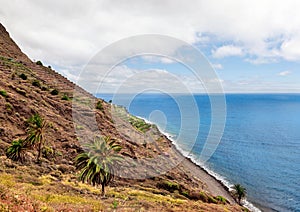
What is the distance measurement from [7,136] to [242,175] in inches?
Answer: 3140

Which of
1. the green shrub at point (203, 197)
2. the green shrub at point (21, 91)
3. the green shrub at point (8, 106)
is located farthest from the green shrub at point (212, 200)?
the green shrub at point (21, 91)

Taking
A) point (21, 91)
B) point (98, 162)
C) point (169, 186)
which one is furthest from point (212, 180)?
point (21, 91)

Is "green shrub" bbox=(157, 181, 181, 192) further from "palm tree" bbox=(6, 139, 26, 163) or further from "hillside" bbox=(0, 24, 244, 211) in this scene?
"palm tree" bbox=(6, 139, 26, 163)

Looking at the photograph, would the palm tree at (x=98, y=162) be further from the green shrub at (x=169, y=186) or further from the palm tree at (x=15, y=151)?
the green shrub at (x=169, y=186)

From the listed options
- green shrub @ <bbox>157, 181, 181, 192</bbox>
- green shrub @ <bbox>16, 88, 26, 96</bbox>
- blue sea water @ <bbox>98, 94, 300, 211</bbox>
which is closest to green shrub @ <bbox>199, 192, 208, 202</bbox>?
green shrub @ <bbox>157, 181, 181, 192</bbox>

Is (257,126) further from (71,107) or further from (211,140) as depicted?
(71,107)

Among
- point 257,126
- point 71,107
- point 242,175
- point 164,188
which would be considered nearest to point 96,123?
point 71,107

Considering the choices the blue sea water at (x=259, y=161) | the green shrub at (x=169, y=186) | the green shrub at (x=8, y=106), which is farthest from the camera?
the blue sea water at (x=259, y=161)

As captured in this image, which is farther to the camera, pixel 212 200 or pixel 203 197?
pixel 203 197

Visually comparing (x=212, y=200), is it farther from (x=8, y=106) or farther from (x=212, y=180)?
(x=8, y=106)

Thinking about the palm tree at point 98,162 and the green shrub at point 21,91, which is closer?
the palm tree at point 98,162

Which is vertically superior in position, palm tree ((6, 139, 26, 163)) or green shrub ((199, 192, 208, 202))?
green shrub ((199, 192, 208, 202))

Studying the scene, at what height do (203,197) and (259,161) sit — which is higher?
(259,161)

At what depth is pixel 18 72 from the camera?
94.4 m
